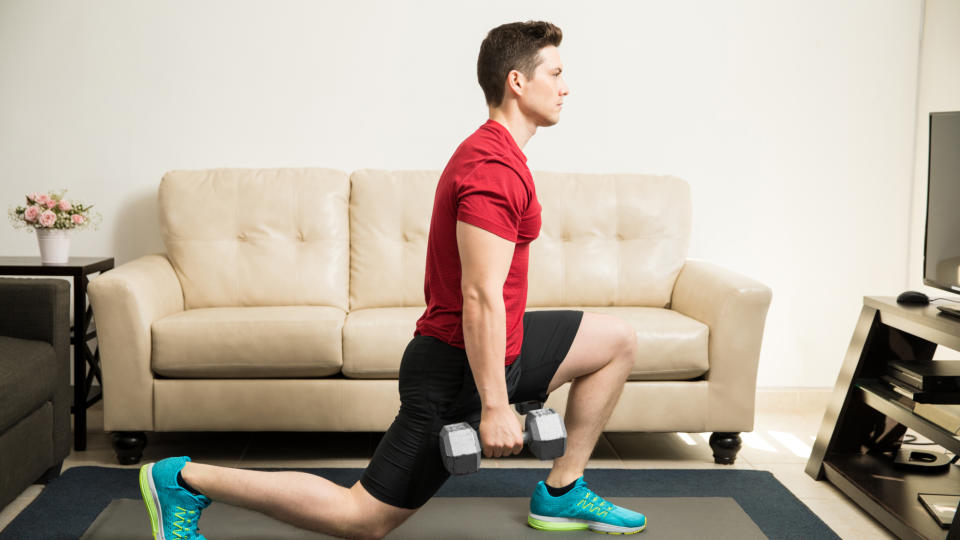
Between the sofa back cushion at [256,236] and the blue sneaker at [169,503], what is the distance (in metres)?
1.39

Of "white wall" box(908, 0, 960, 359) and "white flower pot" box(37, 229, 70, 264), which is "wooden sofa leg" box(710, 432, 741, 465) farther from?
"white flower pot" box(37, 229, 70, 264)

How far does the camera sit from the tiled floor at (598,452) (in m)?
2.86

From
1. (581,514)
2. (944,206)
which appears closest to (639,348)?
(581,514)

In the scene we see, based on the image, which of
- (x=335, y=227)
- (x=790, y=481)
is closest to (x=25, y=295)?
(x=335, y=227)

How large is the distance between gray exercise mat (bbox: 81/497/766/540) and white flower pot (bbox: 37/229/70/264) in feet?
3.86

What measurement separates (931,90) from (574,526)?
8.31ft

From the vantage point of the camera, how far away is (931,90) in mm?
3596

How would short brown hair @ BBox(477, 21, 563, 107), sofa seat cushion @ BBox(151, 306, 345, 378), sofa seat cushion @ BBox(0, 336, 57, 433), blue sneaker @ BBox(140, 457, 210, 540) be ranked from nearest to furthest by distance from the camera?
1. short brown hair @ BBox(477, 21, 563, 107)
2. blue sneaker @ BBox(140, 457, 210, 540)
3. sofa seat cushion @ BBox(0, 336, 57, 433)
4. sofa seat cushion @ BBox(151, 306, 345, 378)

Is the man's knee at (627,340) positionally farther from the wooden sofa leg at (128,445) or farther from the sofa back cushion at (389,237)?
the wooden sofa leg at (128,445)

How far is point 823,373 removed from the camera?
3760 mm

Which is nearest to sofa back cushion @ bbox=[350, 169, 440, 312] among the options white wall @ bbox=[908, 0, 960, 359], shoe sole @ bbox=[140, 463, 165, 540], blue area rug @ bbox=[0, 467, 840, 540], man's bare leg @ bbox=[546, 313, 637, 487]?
blue area rug @ bbox=[0, 467, 840, 540]

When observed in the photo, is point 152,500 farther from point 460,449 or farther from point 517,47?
point 517,47

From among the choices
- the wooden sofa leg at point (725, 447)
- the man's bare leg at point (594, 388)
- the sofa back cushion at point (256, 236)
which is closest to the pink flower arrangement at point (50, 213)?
the sofa back cushion at point (256, 236)

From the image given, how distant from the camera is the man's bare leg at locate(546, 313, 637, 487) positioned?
217cm
